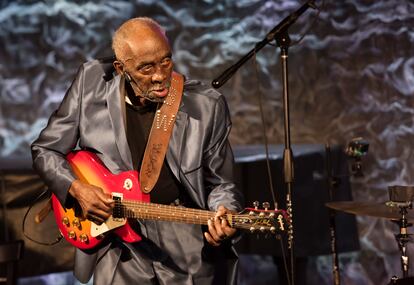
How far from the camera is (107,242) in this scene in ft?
10.2

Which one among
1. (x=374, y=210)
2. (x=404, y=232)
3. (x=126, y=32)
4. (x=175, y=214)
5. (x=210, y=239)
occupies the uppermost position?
(x=126, y=32)

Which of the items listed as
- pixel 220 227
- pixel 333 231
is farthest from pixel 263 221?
pixel 333 231

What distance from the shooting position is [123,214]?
3002 mm

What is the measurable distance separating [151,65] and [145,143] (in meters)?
0.36

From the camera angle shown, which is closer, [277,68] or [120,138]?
[120,138]

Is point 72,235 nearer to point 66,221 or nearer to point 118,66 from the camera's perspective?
point 66,221

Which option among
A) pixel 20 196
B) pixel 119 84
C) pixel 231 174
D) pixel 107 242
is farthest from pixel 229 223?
pixel 20 196

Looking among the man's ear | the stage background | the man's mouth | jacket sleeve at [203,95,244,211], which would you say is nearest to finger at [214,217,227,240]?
jacket sleeve at [203,95,244,211]

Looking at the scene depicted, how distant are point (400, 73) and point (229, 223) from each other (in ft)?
12.7

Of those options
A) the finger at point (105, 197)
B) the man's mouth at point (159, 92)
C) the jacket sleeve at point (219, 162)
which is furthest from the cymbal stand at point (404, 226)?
the finger at point (105, 197)

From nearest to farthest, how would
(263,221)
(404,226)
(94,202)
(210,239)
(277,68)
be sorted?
(263,221) < (210,239) < (94,202) < (404,226) < (277,68)

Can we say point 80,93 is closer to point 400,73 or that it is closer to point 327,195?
point 327,195

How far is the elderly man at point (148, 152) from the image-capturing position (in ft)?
9.98

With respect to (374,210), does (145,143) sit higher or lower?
higher
